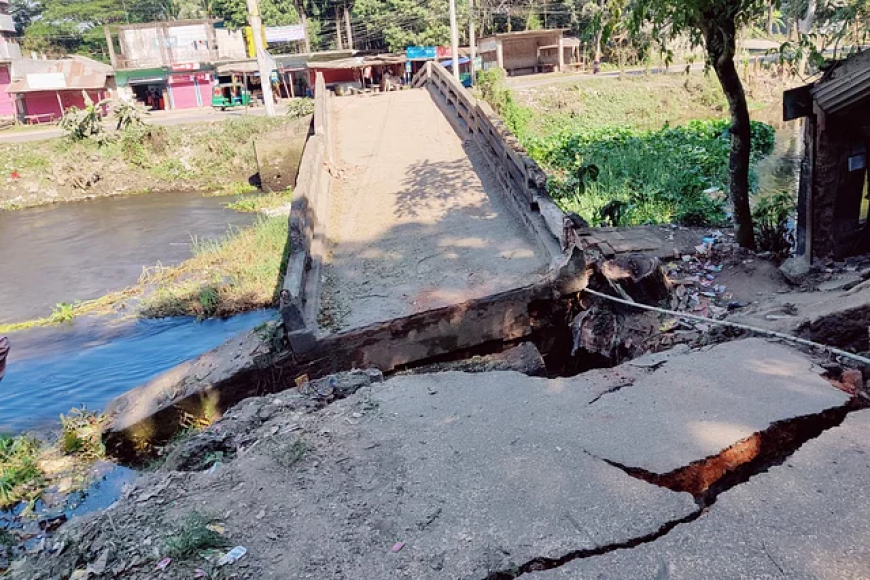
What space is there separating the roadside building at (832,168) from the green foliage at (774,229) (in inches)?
28.2

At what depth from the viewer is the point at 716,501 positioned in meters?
2.87

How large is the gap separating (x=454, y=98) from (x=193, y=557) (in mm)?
10804

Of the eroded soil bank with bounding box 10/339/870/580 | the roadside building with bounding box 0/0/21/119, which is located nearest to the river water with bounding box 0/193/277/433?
the eroded soil bank with bounding box 10/339/870/580

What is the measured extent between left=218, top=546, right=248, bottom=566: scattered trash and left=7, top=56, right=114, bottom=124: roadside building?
1477 inches

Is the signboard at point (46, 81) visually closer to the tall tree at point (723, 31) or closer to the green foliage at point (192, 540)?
the tall tree at point (723, 31)

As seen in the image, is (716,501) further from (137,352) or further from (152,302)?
(152,302)

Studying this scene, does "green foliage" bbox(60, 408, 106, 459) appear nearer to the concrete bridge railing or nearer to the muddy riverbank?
the concrete bridge railing

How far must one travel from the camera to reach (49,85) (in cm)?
3397

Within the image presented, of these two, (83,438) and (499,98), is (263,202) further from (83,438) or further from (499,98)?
(83,438)

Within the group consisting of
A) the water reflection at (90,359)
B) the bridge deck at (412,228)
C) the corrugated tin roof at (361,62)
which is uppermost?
the corrugated tin roof at (361,62)

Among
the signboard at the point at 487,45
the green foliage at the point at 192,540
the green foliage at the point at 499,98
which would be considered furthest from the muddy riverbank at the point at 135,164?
the green foliage at the point at 192,540

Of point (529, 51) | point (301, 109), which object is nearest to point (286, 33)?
point (529, 51)

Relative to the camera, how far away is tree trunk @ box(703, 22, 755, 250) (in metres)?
6.76

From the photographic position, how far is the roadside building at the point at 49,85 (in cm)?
3366
